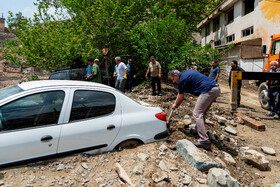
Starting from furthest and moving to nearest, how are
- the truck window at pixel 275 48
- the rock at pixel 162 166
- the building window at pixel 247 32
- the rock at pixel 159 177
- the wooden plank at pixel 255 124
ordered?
the building window at pixel 247 32 < the truck window at pixel 275 48 < the wooden plank at pixel 255 124 < the rock at pixel 162 166 < the rock at pixel 159 177

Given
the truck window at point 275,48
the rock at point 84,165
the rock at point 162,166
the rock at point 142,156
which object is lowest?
the rock at point 162,166

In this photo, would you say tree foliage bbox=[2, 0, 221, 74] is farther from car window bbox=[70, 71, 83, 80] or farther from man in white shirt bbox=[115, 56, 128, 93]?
man in white shirt bbox=[115, 56, 128, 93]

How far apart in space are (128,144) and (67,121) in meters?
1.08

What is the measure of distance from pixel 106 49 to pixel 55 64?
10.1 feet

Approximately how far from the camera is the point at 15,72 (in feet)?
75.7

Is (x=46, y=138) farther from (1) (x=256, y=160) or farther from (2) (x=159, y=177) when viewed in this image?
(1) (x=256, y=160)

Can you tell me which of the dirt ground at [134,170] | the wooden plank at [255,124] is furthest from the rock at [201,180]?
the wooden plank at [255,124]

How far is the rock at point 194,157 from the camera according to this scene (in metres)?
2.94

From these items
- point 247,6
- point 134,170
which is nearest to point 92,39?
point 134,170

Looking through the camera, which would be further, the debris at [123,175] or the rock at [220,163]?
the rock at [220,163]

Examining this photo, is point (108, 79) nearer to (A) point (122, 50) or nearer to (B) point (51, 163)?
(A) point (122, 50)

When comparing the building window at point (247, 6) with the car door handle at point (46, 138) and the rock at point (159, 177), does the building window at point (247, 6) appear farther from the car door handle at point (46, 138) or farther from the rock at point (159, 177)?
the car door handle at point (46, 138)

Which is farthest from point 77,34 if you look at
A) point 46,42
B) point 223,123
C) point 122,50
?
point 223,123

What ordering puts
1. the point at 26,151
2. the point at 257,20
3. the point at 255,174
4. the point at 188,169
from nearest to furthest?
the point at 26,151 → the point at 188,169 → the point at 255,174 → the point at 257,20
